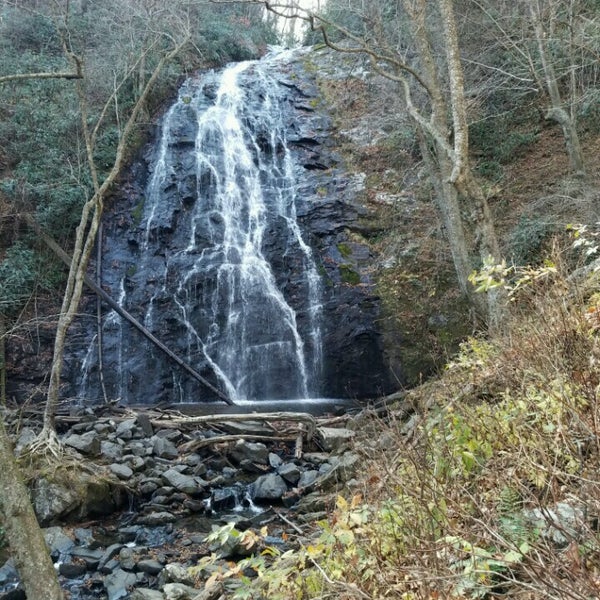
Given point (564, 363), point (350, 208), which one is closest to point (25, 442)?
point (564, 363)

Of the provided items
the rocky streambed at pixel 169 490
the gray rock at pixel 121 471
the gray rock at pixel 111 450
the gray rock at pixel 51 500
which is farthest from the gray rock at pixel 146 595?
the gray rock at pixel 111 450

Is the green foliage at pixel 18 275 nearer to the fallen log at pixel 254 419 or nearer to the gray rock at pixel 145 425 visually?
the gray rock at pixel 145 425

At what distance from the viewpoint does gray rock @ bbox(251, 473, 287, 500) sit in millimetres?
6707

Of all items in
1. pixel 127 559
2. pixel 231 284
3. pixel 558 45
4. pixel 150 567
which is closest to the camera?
→ pixel 150 567

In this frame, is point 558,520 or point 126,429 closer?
point 558,520

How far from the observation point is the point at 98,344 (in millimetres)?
13031

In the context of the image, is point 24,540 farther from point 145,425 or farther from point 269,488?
point 145,425

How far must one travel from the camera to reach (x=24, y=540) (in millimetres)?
3678

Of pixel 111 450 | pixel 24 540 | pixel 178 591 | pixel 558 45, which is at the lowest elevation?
pixel 178 591

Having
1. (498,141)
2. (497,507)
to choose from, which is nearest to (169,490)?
(497,507)

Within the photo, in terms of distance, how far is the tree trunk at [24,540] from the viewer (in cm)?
366

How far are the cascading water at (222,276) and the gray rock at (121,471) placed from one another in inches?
213

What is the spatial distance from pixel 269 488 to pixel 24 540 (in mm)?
3559

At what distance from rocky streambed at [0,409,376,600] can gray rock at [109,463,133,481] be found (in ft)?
0.04
